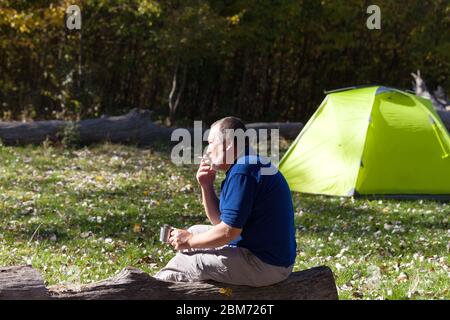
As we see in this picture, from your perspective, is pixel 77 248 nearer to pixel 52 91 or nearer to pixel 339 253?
pixel 339 253

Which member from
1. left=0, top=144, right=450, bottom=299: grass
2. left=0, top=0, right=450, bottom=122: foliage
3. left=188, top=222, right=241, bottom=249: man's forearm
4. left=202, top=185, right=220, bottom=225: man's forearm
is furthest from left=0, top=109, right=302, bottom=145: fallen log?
left=188, top=222, right=241, bottom=249: man's forearm

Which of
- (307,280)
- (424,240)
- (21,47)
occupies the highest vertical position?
(21,47)

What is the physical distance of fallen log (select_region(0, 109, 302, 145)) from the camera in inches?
662

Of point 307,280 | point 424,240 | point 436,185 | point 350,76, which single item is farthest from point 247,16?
point 307,280

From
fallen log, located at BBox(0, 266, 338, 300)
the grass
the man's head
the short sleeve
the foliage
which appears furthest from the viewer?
the foliage

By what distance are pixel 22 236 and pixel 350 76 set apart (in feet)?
63.2

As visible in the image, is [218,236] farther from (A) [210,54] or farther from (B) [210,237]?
(A) [210,54]

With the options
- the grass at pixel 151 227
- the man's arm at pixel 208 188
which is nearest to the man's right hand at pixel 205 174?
the man's arm at pixel 208 188

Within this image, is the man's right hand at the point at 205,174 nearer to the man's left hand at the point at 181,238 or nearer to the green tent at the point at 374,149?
the man's left hand at the point at 181,238

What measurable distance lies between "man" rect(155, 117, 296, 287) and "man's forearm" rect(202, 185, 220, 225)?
0.97 feet

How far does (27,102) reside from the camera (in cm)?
2278

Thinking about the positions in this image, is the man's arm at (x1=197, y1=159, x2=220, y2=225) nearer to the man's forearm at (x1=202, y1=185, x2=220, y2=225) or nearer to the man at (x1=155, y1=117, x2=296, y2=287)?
the man's forearm at (x1=202, y1=185, x2=220, y2=225)

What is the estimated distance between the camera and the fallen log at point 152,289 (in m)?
4.77

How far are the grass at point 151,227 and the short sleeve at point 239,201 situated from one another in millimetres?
1860
